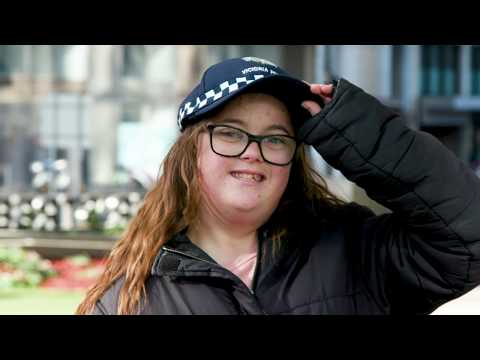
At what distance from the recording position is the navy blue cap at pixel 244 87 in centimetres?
167

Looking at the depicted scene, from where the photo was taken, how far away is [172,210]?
1828 millimetres

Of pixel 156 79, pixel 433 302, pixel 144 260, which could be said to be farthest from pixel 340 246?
pixel 156 79

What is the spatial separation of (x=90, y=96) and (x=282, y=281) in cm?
1395

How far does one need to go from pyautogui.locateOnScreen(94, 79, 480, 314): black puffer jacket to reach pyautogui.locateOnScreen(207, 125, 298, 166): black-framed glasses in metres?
0.08

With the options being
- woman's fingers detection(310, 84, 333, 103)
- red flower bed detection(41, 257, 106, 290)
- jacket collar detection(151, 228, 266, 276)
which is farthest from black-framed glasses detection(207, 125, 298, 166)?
red flower bed detection(41, 257, 106, 290)

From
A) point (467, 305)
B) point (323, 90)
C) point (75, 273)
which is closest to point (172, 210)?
point (323, 90)

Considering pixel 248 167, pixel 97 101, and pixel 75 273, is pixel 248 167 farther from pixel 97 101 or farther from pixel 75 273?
pixel 97 101

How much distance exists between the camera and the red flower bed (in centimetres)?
769

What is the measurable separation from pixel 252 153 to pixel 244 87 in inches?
6.5

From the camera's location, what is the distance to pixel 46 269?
26.6 feet

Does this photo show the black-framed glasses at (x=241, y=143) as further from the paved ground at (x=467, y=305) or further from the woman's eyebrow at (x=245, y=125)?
the paved ground at (x=467, y=305)

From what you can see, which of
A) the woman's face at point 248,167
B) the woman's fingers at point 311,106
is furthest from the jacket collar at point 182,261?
the woman's fingers at point 311,106

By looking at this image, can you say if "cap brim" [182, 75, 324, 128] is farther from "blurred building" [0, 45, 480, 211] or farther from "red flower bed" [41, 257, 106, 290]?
"blurred building" [0, 45, 480, 211]

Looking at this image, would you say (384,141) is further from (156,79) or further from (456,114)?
(456,114)
